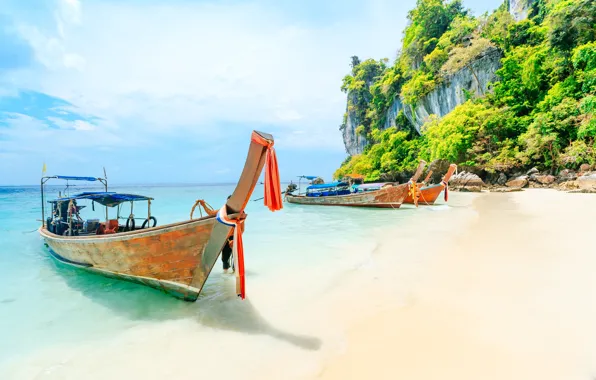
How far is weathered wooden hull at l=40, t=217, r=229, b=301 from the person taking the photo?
4.52m

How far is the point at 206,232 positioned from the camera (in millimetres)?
4434

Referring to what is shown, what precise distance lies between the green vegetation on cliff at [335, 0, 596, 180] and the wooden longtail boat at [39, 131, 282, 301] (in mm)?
22003

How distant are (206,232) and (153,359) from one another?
5.51 feet

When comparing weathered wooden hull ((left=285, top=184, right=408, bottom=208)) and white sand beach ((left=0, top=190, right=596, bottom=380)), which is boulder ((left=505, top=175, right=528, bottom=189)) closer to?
weathered wooden hull ((left=285, top=184, right=408, bottom=208))

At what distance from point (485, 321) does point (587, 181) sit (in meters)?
20.1

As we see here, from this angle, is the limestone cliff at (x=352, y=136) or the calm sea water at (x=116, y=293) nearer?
the calm sea water at (x=116, y=293)

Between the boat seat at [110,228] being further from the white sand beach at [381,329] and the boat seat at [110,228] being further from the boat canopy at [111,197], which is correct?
the white sand beach at [381,329]

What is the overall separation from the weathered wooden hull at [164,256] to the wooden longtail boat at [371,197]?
15.2 metres

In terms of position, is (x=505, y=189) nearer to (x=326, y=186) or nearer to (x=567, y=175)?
(x=567, y=175)

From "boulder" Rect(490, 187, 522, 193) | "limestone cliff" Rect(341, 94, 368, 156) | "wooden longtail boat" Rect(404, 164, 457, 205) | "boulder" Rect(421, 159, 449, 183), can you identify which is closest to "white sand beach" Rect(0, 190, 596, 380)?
"wooden longtail boat" Rect(404, 164, 457, 205)

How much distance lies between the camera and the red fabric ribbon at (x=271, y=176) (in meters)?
3.71

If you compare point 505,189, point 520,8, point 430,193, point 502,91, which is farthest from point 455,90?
point 430,193

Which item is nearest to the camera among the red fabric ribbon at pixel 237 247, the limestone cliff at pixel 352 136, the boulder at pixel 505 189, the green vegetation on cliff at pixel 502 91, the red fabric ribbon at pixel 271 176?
the red fabric ribbon at pixel 271 176

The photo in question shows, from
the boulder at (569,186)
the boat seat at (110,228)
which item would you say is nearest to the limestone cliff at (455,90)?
the boulder at (569,186)
